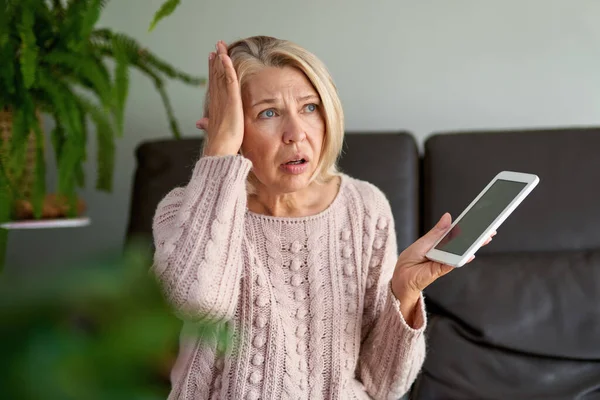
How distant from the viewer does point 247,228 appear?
4.01 feet

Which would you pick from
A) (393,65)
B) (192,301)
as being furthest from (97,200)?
(192,301)

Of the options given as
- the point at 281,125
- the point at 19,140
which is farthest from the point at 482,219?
the point at 19,140

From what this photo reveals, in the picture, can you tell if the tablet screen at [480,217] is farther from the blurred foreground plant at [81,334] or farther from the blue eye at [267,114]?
the blurred foreground plant at [81,334]

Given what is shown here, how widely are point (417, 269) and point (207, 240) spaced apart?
13.6 inches

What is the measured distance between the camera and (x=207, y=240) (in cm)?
100

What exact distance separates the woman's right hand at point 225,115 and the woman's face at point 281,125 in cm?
5

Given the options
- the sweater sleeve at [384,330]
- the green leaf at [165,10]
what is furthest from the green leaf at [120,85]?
the sweater sleeve at [384,330]

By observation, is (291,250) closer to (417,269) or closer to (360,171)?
(417,269)

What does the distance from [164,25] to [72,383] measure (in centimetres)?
193

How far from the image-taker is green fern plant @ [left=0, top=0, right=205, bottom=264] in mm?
1604

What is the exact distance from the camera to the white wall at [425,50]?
191cm

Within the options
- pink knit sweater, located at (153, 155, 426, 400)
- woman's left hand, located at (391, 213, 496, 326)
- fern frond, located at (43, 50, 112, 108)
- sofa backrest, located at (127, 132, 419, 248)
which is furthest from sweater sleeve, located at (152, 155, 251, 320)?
fern frond, located at (43, 50, 112, 108)

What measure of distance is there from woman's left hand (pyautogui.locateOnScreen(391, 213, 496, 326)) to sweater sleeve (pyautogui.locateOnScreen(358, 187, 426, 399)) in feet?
0.07

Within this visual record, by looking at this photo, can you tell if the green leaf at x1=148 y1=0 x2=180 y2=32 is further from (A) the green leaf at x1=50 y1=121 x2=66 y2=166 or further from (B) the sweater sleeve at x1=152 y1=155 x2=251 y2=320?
(B) the sweater sleeve at x1=152 y1=155 x2=251 y2=320
